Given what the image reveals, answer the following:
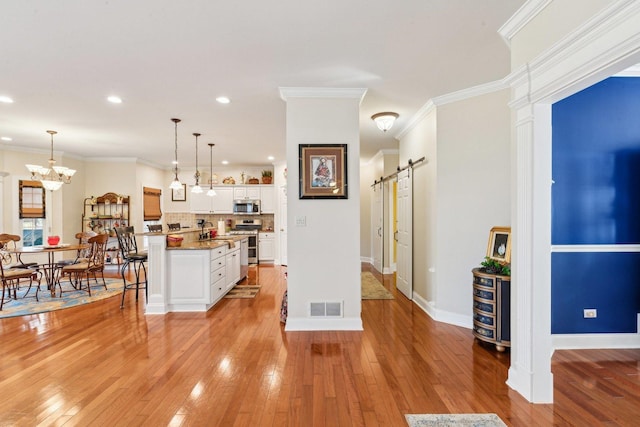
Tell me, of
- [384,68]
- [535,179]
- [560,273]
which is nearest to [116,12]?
[384,68]

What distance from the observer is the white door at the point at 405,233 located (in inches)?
188

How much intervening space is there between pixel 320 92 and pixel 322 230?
5.17 feet

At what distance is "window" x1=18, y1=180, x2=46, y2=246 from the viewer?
250 inches

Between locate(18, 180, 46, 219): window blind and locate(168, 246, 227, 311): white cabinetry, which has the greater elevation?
locate(18, 180, 46, 219): window blind

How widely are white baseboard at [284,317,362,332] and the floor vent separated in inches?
2.6

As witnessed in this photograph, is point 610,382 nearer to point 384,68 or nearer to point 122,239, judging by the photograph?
point 384,68

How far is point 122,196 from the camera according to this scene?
24.6ft

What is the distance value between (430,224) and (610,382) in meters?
2.20

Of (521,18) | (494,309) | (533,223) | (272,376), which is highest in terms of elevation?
(521,18)

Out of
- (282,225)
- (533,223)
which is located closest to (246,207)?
(282,225)

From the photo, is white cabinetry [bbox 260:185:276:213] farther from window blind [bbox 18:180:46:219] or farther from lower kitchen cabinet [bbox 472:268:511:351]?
lower kitchen cabinet [bbox 472:268:511:351]

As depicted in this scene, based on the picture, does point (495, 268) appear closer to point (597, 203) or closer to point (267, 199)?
point (597, 203)

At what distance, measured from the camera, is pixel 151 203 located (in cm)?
830

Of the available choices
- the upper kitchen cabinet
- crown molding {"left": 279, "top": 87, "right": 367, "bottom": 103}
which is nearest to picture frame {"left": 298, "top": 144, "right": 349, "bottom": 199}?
crown molding {"left": 279, "top": 87, "right": 367, "bottom": 103}
